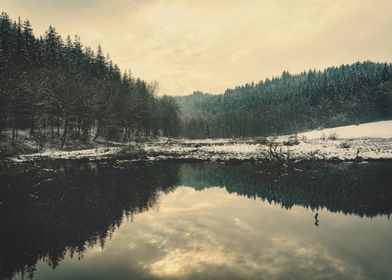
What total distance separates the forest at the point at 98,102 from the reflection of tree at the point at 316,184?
33.5 meters

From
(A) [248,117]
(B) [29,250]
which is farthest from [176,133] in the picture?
(B) [29,250]

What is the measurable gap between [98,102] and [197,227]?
57.3 m

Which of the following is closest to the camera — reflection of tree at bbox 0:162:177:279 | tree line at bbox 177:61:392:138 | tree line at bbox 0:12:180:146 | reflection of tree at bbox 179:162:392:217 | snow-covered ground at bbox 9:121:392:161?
reflection of tree at bbox 0:162:177:279

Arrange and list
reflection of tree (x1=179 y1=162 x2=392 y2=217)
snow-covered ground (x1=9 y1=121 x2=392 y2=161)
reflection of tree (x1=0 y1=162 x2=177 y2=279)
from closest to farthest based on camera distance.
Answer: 1. reflection of tree (x1=0 y1=162 x2=177 y2=279)
2. reflection of tree (x1=179 y1=162 x2=392 y2=217)
3. snow-covered ground (x1=9 y1=121 x2=392 y2=161)

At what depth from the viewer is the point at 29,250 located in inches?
426

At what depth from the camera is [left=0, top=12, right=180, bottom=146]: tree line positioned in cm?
4975

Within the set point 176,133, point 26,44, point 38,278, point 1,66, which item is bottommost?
point 38,278

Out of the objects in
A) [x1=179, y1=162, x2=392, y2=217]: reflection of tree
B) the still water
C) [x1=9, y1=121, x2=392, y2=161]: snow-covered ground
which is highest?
[x1=9, y1=121, x2=392, y2=161]: snow-covered ground

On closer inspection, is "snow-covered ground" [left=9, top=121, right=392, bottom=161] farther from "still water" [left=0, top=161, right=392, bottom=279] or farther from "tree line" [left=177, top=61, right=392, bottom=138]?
"tree line" [left=177, top=61, right=392, bottom=138]

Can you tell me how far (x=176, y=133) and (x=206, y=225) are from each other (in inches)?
3801

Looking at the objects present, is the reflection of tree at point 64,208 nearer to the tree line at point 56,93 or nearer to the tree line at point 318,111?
the tree line at point 56,93

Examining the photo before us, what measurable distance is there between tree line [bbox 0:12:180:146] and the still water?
29.8 metres

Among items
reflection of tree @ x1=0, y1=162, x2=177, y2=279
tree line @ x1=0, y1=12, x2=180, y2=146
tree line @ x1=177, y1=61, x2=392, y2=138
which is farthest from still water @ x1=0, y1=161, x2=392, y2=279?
tree line @ x1=177, y1=61, x2=392, y2=138

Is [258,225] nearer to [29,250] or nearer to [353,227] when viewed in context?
[353,227]
